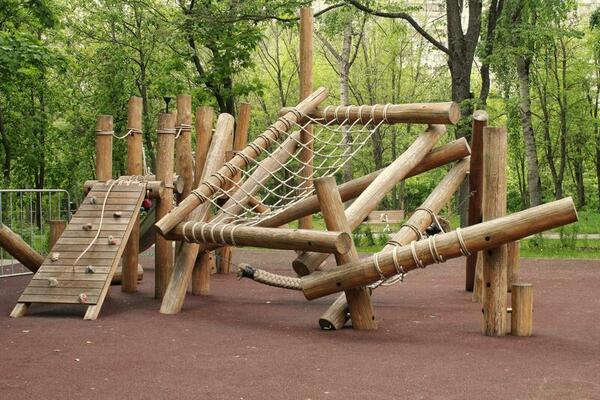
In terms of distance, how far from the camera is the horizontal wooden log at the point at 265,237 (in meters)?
7.30

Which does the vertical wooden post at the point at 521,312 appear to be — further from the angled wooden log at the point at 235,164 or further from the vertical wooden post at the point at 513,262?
the angled wooden log at the point at 235,164

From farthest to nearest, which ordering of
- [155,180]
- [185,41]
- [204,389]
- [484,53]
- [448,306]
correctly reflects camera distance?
[185,41], [484,53], [155,180], [448,306], [204,389]

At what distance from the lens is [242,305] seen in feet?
31.0

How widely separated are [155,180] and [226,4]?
9.86 metres

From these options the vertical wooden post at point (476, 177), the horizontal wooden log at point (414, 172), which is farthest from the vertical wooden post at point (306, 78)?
the vertical wooden post at point (476, 177)

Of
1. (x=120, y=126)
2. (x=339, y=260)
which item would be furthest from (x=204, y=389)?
(x=120, y=126)

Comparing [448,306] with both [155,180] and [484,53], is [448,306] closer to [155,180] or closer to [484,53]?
[155,180]

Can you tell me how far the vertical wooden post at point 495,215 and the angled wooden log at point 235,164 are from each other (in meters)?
2.96

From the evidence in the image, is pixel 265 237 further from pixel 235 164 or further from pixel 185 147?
pixel 185 147

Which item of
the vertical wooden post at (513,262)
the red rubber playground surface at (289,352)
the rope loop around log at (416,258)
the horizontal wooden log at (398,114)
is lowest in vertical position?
the red rubber playground surface at (289,352)

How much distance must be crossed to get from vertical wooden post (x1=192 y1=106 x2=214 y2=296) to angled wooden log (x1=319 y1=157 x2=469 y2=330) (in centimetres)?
258

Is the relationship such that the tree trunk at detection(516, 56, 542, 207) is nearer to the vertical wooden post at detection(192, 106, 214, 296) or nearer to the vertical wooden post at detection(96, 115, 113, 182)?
the vertical wooden post at detection(192, 106, 214, 296)

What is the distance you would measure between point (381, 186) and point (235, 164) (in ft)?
5.48

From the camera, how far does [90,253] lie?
8945 millimetres
